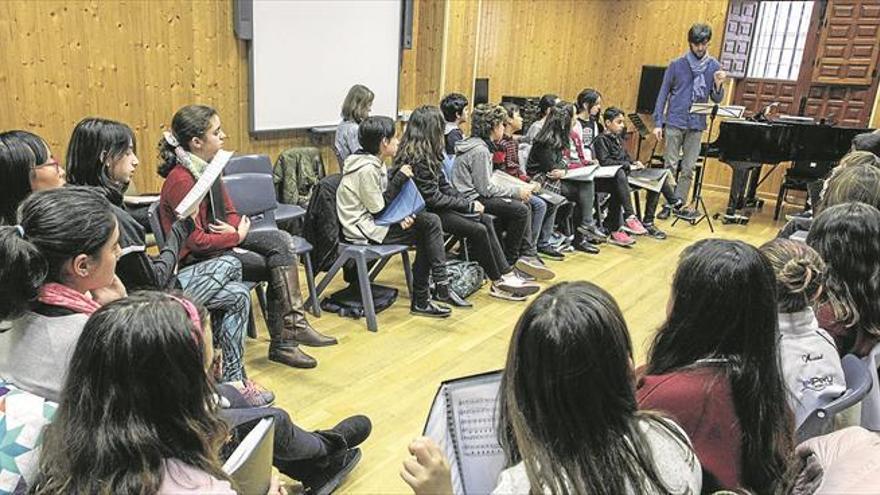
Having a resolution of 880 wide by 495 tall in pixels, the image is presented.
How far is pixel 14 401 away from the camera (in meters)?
1.17

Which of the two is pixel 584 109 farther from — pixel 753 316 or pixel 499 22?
pixel 753 316

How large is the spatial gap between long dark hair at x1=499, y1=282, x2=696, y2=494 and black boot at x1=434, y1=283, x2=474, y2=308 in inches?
96.8

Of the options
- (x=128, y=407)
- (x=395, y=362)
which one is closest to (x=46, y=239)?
(x=128, y=407)

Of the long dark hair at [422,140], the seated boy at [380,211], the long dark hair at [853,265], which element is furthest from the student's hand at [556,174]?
the long dark hair at [853,265]

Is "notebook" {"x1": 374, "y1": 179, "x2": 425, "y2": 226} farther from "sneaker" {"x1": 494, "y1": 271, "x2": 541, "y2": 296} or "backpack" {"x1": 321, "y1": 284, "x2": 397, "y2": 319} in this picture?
"sneaker" {"x1": 494, "y1": 271, "x2": 541, "y2": 296}

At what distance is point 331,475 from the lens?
1982 millimetres

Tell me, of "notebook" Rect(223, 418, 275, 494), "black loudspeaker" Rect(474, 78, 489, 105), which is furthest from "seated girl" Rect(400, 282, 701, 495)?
"black loudspeaker" Rect(474, 78, 489, 105)

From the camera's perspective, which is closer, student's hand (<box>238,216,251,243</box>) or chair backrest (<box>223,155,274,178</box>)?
student's hand (<box>238,216,251,243</box>)

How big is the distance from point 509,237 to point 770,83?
14.3 ft

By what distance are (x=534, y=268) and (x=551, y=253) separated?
0.62 m

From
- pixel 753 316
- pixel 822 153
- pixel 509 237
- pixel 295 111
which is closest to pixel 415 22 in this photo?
pixel 295 111

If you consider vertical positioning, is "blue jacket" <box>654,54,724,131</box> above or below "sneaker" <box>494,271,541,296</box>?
above

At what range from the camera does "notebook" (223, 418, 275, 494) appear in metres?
1.10

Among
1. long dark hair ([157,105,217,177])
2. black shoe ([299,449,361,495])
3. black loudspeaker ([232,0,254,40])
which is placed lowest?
black shoe ([299,449,361,495])
